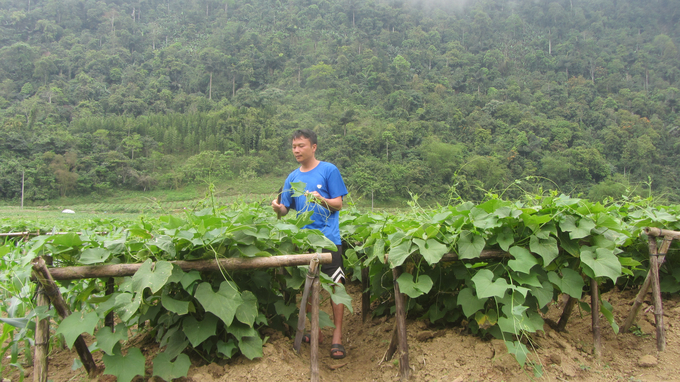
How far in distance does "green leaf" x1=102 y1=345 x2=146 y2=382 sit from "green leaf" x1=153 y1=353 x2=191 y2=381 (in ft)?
0.23

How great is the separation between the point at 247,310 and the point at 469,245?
1.21m

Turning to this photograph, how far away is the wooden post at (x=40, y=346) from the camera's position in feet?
6.07

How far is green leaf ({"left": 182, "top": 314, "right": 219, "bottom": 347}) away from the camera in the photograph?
76.6 inches

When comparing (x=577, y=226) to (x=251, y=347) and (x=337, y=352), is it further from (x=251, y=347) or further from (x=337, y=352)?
(x=251, y=347)

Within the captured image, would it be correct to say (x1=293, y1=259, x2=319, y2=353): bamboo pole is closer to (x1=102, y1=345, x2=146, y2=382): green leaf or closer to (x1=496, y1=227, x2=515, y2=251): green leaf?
(x1=102, y1=345, x2=146, y2=382): green leaf

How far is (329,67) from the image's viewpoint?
3027 inches

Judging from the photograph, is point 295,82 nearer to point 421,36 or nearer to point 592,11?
point 421,36

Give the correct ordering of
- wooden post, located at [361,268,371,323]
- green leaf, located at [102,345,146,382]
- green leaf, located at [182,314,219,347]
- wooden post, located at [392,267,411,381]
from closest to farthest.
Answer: green leaf, located at [102,345,146,382] → green leaf, located at [182,314,219,347] → wooden post, located at [392,267,411,381] → wooden post, located at [361,268,371,323]

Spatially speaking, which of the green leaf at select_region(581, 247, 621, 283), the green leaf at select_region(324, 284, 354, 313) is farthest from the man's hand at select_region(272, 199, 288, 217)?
the green leaf at select_region(581, 247, 621, 283)

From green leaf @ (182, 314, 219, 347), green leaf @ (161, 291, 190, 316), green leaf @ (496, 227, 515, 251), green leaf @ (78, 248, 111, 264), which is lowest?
green leaf @ (182, 314, 219, 347)

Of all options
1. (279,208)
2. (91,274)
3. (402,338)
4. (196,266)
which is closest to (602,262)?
(402,338)

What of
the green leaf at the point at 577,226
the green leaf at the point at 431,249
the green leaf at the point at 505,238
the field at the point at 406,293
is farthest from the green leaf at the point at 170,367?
the green leaf at the point at 577,226

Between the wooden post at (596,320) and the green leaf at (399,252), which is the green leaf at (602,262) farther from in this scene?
the green leaf at (399,252)

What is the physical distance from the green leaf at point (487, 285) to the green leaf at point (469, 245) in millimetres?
103
